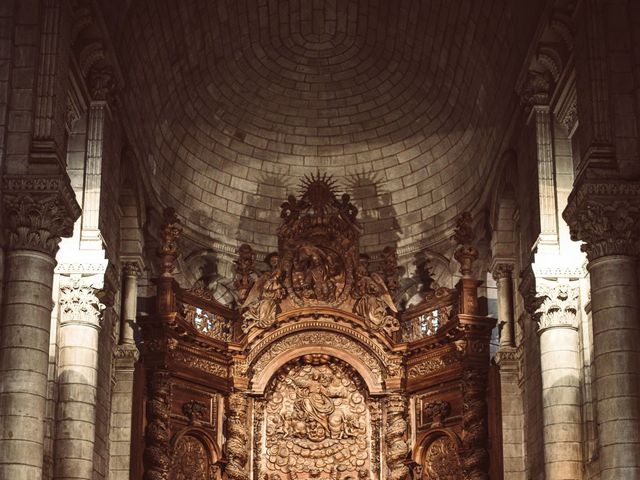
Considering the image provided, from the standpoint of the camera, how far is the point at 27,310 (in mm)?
19328

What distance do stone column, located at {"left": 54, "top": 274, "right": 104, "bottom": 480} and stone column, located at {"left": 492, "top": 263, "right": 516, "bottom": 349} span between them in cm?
1041

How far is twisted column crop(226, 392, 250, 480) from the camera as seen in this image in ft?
97.1

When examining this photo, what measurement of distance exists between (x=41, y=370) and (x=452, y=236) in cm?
1500

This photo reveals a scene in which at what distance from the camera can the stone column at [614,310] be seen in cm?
1941

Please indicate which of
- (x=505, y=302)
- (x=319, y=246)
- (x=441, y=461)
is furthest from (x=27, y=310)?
(x=505, y=302)

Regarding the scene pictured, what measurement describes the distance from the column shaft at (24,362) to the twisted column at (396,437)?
1261 cm

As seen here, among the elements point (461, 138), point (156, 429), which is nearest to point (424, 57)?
point (461, 138)

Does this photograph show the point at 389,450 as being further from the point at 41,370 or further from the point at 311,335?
the point at 41,370

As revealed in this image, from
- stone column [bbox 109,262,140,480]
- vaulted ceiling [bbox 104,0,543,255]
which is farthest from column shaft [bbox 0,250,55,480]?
vaulted ceiling [bbox 104,0,543,255]

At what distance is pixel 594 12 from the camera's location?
2167cm

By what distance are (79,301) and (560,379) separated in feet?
30.4

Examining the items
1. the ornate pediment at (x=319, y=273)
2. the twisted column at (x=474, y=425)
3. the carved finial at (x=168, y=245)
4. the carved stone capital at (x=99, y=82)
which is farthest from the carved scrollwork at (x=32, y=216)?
the twisted column at (x=474, y=425)

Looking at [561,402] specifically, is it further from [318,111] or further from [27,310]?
[318,111]

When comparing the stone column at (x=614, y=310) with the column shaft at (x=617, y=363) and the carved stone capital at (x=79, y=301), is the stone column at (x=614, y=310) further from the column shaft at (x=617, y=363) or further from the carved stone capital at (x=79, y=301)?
the carved stone capital at (x=79, y=301)
